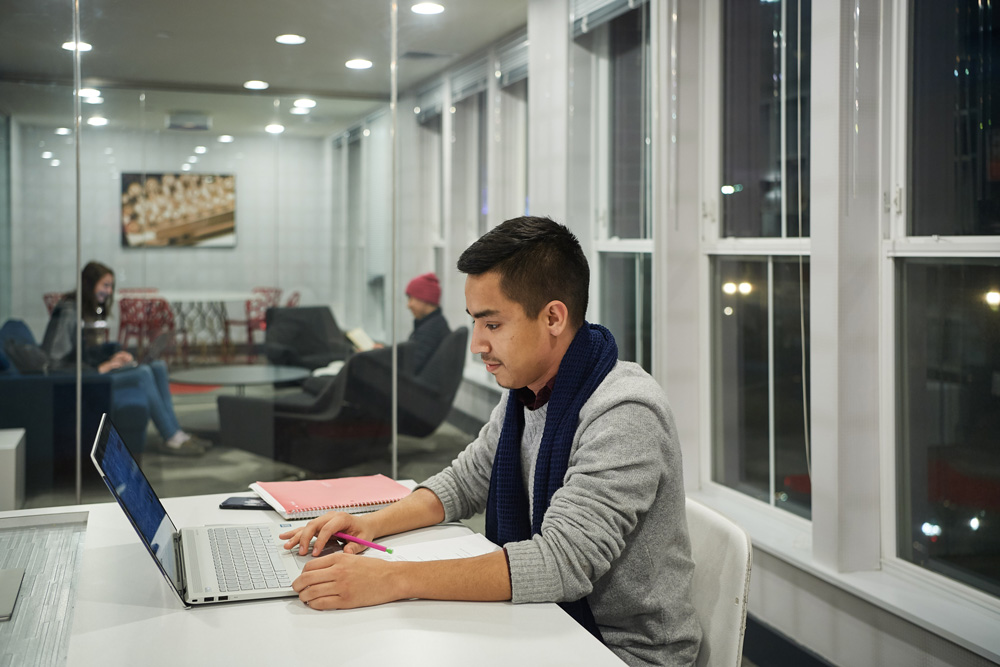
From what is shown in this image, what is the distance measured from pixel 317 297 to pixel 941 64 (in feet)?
7.63

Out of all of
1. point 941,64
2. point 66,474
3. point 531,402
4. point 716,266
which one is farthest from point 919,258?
point 66,474

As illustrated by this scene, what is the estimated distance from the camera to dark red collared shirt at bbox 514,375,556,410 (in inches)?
Result: 67.1

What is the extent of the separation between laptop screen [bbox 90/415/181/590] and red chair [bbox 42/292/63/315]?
192 cm

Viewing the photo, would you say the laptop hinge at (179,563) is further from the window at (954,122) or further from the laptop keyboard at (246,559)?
the window at (954,122)

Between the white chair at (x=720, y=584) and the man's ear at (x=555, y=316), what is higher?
the man's ear at (x=555, y=316)

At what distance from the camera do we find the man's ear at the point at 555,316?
1639 mm

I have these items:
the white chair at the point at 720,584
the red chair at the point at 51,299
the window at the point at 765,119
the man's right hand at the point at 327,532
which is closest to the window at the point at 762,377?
the window at the point at 765,119

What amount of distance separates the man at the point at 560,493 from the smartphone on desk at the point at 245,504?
0.30 meters

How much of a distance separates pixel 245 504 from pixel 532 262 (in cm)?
A: 84

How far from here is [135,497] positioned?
1.40 m

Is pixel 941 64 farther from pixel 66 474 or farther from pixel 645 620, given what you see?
pixel 66 474

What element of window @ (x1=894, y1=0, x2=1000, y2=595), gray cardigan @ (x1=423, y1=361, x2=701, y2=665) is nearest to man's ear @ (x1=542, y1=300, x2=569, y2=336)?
gray cardigan @ (x1=423, y1=361, x2=701, y2=665)

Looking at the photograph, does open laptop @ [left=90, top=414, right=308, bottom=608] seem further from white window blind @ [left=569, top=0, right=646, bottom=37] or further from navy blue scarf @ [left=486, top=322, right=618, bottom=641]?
white window blind @ [left=569, top=0, right=646, bottom=37]

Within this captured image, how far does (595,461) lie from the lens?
1465 millimetres
